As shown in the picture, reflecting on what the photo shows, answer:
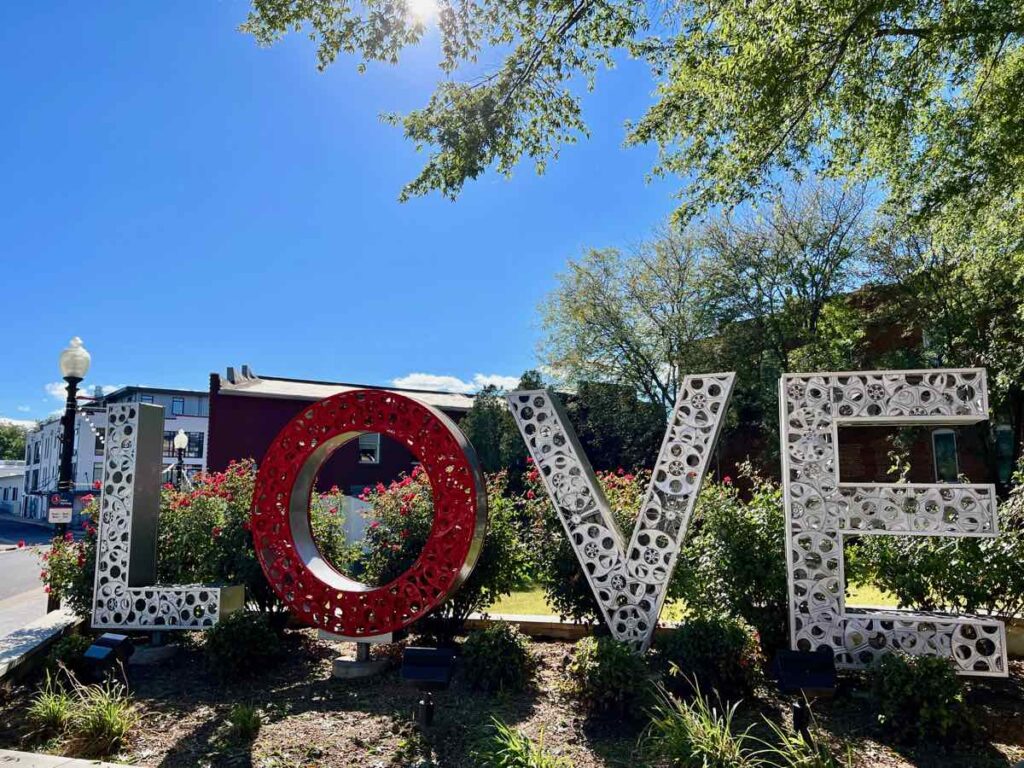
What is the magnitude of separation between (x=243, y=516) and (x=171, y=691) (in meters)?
2.23

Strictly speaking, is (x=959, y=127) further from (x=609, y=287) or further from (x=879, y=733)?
(x=609, y=287)

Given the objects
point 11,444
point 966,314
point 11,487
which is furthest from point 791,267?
point 11,444

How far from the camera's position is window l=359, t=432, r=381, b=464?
1133 inches

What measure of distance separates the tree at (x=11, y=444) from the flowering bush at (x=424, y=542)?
9708 cm

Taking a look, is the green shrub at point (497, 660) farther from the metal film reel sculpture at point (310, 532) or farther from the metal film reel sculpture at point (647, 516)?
the metal film reel sculpture at point (647, 516)

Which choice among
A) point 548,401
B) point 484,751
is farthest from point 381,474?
point 484,751

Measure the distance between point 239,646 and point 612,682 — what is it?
12.1 ft

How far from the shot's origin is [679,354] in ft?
78.6

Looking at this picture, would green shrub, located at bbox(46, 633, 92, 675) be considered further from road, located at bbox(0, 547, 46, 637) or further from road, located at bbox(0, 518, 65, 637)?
road, located at bbox(0, 518, 65, 637)

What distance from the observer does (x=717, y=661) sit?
19.0 ft

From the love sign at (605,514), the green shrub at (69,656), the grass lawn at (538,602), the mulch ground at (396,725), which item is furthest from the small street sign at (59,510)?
the grass lawn at (538,602)

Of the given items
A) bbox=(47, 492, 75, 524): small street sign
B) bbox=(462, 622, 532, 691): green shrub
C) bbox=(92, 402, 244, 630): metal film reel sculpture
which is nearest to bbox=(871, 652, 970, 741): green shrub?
bbox=(462, 622, 532, 691): green shrub

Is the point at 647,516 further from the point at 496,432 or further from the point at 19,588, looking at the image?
the point at 496,432

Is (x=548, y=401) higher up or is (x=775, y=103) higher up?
(x=775, y=103)
